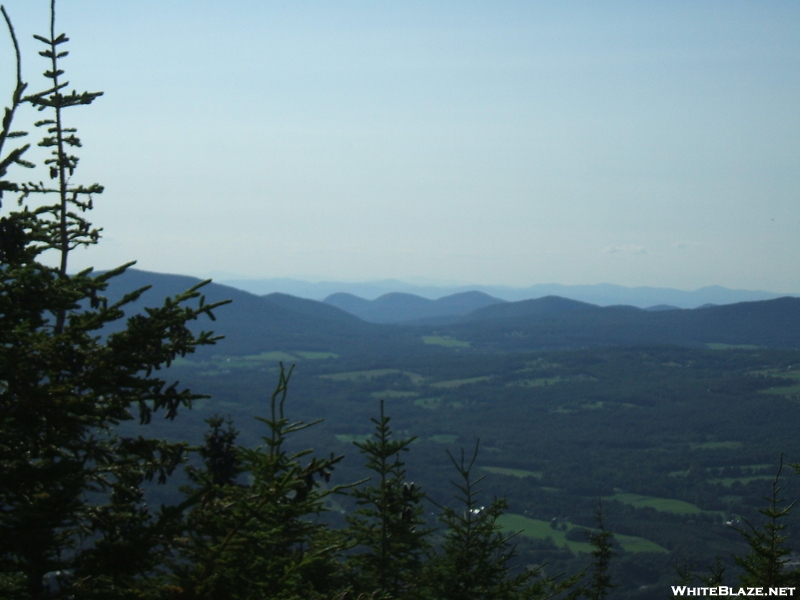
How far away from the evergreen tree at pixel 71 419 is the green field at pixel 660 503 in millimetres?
142703

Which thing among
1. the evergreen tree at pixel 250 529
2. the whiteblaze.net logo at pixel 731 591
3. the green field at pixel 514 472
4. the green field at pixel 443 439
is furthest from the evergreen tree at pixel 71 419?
the green field at pixel 443 439

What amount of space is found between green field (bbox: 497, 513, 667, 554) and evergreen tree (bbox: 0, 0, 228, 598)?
98506mm

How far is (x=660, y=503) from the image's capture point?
146m

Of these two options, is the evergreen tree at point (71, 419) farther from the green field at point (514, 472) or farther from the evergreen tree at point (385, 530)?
the green field at point (514, 472)

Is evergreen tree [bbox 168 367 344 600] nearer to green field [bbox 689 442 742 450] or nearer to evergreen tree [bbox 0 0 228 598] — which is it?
evergreen tree [bbox 0 0 228 598]

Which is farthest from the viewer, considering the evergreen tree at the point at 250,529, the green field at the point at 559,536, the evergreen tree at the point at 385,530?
the green field at the point at 559,536

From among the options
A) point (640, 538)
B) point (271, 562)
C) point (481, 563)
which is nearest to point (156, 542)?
point (271, 562)

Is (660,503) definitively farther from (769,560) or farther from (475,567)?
(475,567)

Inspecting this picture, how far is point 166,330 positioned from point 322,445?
16638cm

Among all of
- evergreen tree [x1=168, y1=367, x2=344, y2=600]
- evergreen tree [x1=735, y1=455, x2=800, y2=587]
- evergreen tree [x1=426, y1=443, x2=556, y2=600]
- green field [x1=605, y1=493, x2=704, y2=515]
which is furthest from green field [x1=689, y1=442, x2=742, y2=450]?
evergreen tree [x1=168, y1=367, x2=344, y2=600]

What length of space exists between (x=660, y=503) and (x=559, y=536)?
45289mm

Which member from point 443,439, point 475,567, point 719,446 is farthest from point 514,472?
point 475,567

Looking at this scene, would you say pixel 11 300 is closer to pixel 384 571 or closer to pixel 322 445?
pixel 384 571

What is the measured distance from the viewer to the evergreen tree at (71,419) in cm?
623
